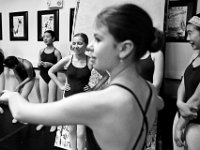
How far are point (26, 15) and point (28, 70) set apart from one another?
1.27 m

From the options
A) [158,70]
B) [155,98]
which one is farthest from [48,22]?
[155,98]

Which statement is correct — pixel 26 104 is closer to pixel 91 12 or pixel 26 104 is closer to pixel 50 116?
pixel 50 116

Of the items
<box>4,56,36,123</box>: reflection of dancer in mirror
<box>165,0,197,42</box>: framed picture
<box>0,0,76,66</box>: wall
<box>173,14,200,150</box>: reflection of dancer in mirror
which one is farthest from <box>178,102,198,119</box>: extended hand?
<box>0,0,76,66</box>: wall

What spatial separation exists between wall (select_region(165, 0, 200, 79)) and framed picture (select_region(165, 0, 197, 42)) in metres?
0.07

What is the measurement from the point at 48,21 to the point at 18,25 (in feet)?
2.52

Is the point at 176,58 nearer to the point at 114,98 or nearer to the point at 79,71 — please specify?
the point at 79,71

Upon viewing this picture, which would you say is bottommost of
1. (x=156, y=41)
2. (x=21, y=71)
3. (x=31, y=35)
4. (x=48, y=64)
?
(x=21, y=71)

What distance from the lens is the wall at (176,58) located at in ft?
8.91

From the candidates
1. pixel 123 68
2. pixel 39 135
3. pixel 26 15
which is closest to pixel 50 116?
pixel 123 68

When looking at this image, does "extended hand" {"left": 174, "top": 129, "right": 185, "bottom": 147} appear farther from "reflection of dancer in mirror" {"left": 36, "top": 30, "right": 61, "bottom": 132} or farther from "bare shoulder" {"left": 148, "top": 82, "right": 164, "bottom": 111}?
"reflection of dancer in mirror" {"left": 36, "top": 30, "right": 61, "bottom": 132}

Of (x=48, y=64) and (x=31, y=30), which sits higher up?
(x=31, y=30)

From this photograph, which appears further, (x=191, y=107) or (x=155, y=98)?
(x=191, y=107)

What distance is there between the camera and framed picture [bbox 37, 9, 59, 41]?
384 centimetres

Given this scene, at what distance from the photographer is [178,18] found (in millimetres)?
2719
